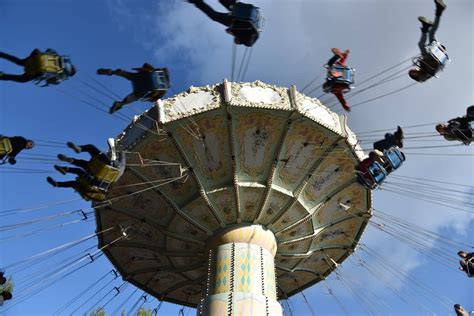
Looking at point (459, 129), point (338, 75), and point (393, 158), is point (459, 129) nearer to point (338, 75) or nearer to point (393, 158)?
point (393, 158)

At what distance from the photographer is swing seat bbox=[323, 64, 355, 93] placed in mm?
13125

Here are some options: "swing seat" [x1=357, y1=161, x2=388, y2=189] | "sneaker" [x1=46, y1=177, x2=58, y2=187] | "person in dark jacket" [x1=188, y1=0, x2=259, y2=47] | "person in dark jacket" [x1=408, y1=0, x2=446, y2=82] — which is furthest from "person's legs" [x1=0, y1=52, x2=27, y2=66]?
"person in dark jacket" [x1=408, y1=0, x2=446, y2=82]

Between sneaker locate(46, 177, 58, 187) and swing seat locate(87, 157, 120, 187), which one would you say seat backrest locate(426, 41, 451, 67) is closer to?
swing seat locate(87, 157, 120, 187)

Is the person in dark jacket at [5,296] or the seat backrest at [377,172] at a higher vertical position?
the seat backrest at [377,172]

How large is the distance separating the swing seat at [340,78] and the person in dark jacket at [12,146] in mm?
7407

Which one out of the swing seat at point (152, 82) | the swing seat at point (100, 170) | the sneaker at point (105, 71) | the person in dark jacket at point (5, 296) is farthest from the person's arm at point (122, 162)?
the person in dark jacket at point (5, 296)

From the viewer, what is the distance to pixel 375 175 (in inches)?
527

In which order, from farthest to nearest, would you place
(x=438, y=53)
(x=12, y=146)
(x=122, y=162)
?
1. (x=122, y=162)
2. (x=438, y=53)
3. (x=12, y=146)

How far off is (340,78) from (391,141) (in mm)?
2258

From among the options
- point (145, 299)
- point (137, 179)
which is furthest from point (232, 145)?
point (145, 299)

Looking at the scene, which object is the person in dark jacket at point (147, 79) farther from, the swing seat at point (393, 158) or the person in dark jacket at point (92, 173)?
the swing seat at point (393, 158)

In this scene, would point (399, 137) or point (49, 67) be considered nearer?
→ point (49, 67)

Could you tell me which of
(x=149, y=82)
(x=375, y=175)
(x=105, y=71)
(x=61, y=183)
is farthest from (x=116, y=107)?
(x=375, y=175)

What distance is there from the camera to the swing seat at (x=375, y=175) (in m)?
13.3
